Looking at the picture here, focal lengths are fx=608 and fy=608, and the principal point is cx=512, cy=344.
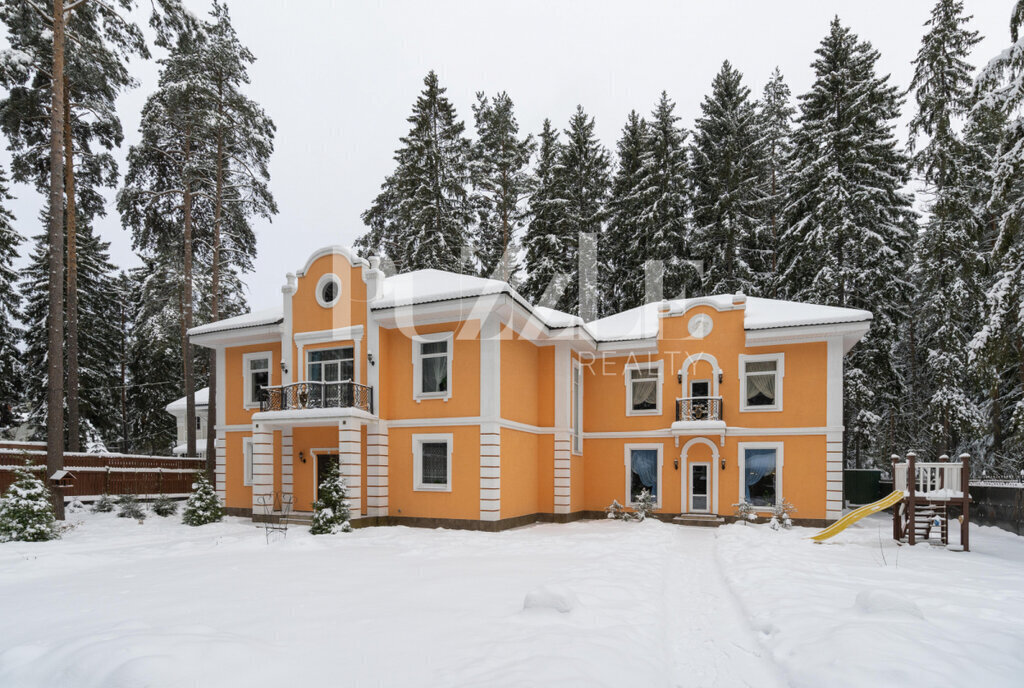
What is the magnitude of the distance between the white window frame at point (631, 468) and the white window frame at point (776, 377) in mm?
2788

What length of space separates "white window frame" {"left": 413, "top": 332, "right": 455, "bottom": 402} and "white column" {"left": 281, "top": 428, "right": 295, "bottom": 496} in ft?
14.8

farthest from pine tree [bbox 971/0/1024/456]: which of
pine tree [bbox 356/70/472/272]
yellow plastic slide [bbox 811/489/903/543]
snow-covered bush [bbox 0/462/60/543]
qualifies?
pine tree [bbox 356/70/472/272]

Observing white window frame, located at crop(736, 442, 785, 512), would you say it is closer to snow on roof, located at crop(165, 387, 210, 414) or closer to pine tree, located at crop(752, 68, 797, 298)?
pine tree, located at crop(752, 68, 797, 298)

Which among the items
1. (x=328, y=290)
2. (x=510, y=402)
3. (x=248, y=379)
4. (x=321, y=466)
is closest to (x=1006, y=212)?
(x=510, y=402)

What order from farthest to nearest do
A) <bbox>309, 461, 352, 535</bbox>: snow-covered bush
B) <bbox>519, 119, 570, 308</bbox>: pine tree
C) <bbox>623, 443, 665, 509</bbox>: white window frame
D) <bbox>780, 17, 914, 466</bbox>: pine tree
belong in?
1. <bbox>519, 119, 570, 308</bbox>: pine tree
2. <bbox>780, 17, 914, 466</bbox>: pine tree
3. <bbox>623, 443, 665, 509</bbox>: white window frame
4. <bbox>309, 461, 352, 535</bbox>: snow-covered bush

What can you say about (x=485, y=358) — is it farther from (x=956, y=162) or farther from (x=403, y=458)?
(x=956, y=162)

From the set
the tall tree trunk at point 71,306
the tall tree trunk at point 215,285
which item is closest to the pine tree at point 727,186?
the tall tree trunk at point 215,285

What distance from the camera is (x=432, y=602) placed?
7664 mm

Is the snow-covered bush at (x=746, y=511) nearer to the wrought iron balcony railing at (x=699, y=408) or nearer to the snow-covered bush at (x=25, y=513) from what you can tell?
the wrought iron balcony railing at (x=699, y=408)

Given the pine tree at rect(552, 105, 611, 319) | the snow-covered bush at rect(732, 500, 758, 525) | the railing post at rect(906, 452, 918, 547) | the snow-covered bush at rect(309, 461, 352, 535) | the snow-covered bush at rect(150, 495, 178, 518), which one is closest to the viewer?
the railing post at rect(906, 452, 918, 547)

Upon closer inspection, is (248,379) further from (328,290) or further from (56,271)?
(56,271)

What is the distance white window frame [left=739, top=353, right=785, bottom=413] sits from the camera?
699 inches

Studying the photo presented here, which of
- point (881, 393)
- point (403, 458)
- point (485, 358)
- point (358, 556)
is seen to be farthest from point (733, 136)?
point (358, 556)

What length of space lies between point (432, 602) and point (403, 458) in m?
9.03
